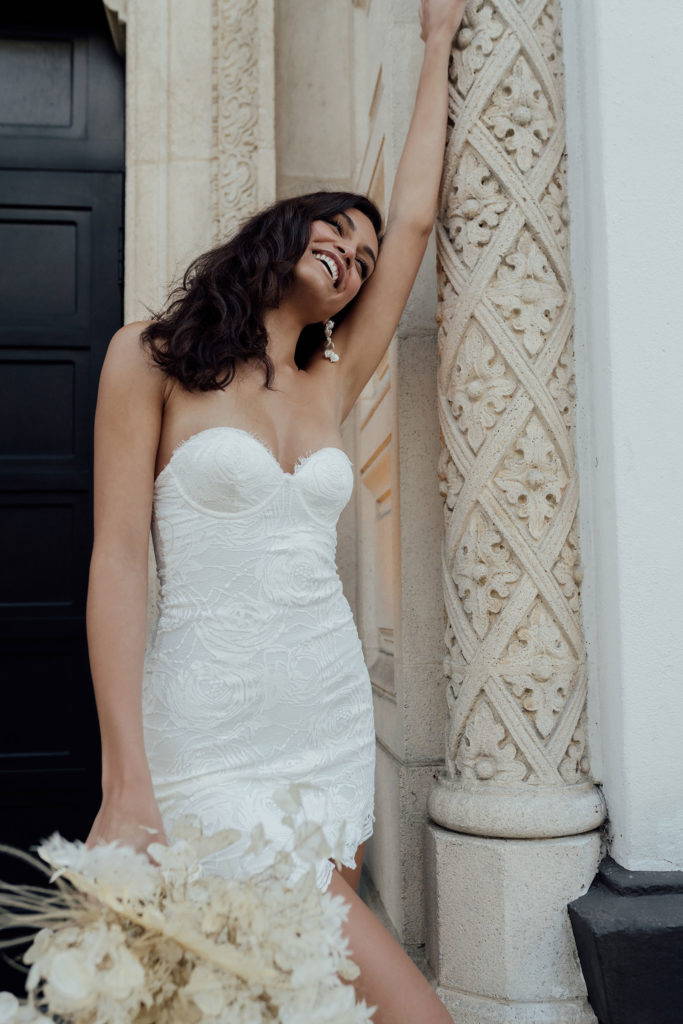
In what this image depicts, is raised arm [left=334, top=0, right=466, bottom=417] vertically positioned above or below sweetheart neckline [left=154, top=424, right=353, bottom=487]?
above

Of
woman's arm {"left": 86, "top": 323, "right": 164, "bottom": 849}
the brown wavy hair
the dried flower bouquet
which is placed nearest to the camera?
the dried flower bouquet

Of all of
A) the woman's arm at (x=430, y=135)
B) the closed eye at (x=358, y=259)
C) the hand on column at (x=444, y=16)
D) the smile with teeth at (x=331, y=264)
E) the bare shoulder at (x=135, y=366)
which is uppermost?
the hand on column at (x=444, y=16)

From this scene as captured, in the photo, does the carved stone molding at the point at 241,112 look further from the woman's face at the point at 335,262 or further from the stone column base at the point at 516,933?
the stone column base at the point at 516,933

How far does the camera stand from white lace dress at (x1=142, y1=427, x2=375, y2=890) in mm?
1672

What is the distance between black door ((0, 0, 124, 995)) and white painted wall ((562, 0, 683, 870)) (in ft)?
6.09

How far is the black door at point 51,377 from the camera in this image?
120 inches

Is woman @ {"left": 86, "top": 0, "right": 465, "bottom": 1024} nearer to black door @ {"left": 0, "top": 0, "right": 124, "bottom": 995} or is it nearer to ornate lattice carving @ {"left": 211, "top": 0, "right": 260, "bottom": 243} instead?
ornate lattice carving @ {"left": 211, "top": 0, "right": 260, "bottom": 243}

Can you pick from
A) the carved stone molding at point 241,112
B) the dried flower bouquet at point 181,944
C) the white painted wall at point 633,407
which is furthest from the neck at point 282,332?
the dried flower bouquet at point 181,944

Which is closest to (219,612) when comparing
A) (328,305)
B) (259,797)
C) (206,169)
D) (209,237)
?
(259,797)

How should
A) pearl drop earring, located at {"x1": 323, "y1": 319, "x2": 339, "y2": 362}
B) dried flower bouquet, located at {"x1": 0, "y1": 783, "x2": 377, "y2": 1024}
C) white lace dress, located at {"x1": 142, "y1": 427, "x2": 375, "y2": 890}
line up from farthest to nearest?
pearl drop earring, located at {"x1": 323, "y1": 319, "x2": 339, "y2": 362} → white lace dress, located at {"x1": 142, "y1": 427, "x2": 375, "y2": 890} → dried flower bouquet, located at {"x1": 0, "y1": 783, "x2": 377, "y2": 1024}

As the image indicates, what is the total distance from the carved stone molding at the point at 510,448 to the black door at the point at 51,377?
156 centimetres

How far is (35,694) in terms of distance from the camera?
308 centimetres

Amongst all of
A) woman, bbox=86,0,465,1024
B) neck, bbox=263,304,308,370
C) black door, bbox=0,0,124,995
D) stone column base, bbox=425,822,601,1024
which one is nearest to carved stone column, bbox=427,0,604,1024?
stone column base, bbox=425,822,601,1024

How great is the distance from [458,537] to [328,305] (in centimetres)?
63
